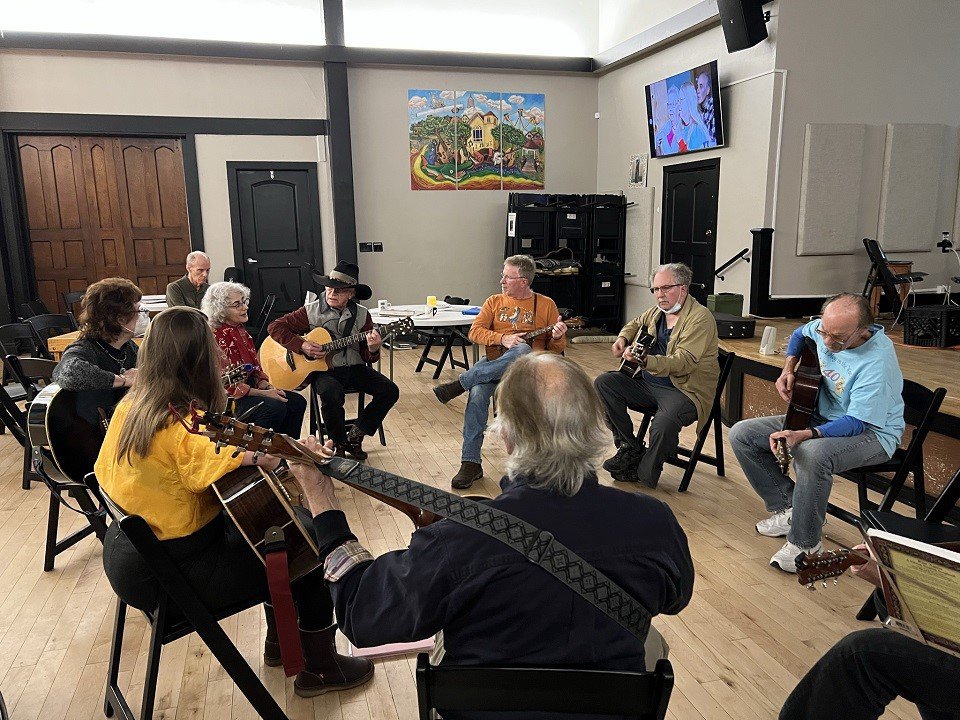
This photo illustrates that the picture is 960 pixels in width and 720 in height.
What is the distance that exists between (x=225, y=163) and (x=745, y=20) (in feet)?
18.6

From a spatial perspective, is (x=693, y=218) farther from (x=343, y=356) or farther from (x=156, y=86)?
(x=156, y=86)

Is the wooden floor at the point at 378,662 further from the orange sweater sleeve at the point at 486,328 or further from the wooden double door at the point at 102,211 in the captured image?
the wooden double door at the point at 102,211

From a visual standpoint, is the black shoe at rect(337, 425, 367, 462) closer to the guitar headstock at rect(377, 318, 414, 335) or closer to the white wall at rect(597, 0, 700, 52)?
the guitar headstock at rect(377, 318, 414, 335)

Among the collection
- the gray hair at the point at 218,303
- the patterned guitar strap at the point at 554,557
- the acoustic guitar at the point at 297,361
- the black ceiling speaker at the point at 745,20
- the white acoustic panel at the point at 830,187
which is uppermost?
the black ceiling speaker at the point at 745,20


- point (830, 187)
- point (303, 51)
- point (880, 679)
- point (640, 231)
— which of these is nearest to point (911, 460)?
point (880, 679)

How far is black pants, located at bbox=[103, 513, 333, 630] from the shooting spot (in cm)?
186

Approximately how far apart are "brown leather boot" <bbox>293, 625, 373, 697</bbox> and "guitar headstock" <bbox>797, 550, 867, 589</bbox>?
1397 millimetres

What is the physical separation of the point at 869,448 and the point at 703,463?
149cm

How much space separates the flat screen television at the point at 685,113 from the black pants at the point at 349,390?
184 inches

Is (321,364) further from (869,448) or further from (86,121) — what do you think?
(86,121)

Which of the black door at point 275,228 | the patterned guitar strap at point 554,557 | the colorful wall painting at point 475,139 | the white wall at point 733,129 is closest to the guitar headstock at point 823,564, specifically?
the patterned guitar strap at point 554,557

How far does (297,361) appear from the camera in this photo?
4.36 meters

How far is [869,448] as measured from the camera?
2867 millimetres

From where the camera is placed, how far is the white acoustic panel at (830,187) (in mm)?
6680
